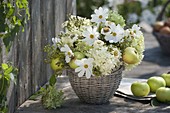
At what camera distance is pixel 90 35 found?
243cm

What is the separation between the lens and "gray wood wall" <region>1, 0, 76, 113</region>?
253cm

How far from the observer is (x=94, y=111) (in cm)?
250

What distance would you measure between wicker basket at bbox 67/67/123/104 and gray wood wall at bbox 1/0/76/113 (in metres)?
0.26

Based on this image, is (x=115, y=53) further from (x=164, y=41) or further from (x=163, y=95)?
(x=164, y=41)

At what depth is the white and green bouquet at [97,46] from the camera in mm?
2381

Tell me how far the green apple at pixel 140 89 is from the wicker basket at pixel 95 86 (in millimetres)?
173

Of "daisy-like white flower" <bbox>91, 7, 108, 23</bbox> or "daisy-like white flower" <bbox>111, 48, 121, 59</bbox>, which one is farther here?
"daisy-like white flower" <bbox>91, 7, 108, 23</bbox>

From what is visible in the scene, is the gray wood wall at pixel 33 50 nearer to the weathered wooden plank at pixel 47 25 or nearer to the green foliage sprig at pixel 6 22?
the weathered wooden plank at pixel 47 25

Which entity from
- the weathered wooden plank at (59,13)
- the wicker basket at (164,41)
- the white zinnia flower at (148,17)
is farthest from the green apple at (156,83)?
the white zinnia flower at (148,17)

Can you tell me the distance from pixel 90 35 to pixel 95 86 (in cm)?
26

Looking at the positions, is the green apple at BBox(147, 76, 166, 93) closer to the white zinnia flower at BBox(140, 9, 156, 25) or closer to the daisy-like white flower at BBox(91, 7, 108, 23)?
the daisy-like white flower at BBox(91, 7, 108, 23)

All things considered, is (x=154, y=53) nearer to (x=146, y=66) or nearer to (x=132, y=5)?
(x=146, y=66)

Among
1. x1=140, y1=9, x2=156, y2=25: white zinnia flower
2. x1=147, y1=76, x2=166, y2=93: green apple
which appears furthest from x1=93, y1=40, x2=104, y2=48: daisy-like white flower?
x1=140, y1=9, x2=156, y2=25: white zinnia flower

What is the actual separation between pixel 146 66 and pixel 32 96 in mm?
2423
